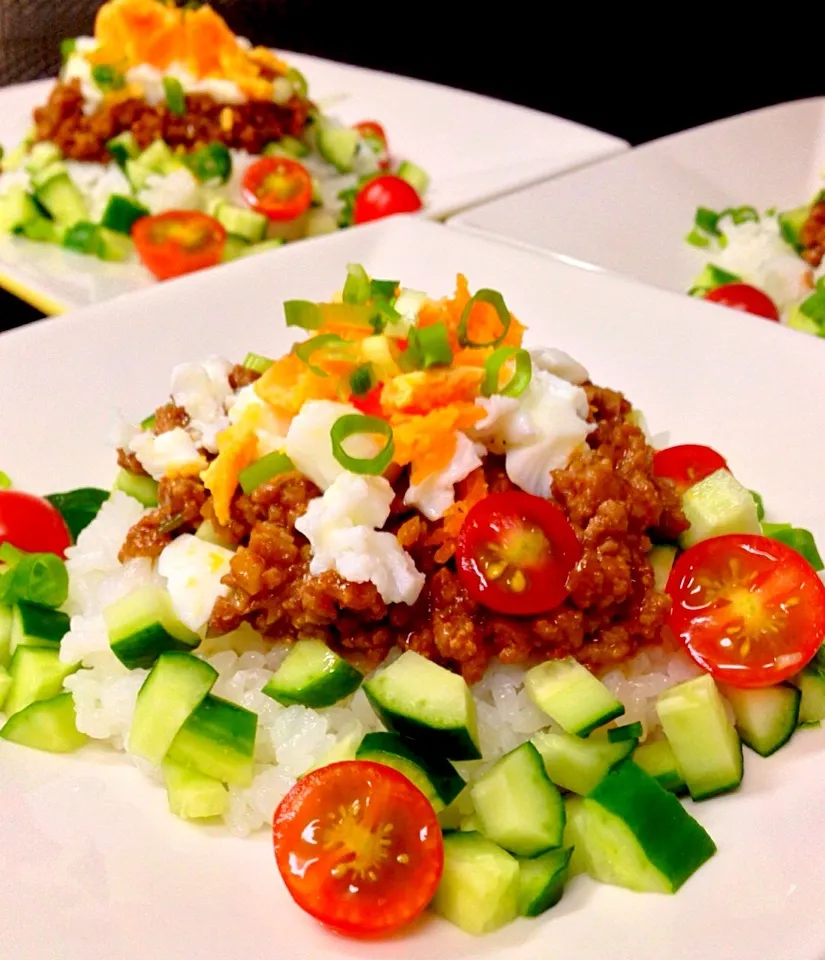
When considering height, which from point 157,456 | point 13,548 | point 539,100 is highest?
point 157,456

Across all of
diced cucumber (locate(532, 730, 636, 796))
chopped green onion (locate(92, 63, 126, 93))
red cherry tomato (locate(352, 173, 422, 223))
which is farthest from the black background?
diced cucumber (locate(532, 730, 636, 796))

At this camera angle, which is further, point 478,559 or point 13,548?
point 13,548

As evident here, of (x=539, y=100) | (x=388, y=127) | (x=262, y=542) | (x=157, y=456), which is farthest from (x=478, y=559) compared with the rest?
(x=539, y=100)

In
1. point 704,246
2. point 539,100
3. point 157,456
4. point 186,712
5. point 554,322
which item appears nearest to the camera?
point 186,712

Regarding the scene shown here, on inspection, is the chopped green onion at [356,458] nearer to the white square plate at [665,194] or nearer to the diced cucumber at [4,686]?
the diced cucumber at [4,686]

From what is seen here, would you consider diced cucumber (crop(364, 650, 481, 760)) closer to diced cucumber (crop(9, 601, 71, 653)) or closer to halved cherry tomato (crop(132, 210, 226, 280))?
diced cucumber (crop(9, 601, 71, 653))

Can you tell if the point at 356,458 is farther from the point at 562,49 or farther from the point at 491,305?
the point at 562,49

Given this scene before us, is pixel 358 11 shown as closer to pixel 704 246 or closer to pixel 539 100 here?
pixel 539 100

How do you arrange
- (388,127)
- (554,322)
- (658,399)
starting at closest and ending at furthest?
(658,399) < (554,322) < (388,127)
